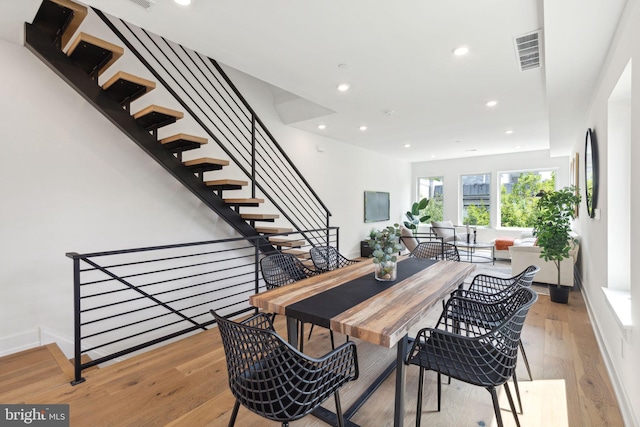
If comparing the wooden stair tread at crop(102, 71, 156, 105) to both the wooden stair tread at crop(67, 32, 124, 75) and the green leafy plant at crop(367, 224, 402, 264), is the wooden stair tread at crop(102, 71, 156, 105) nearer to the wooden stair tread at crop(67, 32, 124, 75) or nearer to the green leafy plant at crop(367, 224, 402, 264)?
the wooden stair tread at crop(67, 32, 124, 75)

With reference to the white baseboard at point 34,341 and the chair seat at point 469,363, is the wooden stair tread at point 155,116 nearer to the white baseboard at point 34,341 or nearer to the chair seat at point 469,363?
the white baseboard at point 34,341

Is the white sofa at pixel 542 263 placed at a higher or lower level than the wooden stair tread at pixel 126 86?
lower

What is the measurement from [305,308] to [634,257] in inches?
71.5

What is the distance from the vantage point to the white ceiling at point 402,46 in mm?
2156

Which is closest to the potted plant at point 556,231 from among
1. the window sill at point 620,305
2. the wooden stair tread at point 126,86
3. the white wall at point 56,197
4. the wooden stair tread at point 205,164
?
the window sill at point 620,305

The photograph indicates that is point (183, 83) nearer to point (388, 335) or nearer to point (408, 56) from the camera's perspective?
point (408, 56)

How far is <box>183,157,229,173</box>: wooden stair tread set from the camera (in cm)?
303

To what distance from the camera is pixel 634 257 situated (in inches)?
67.2

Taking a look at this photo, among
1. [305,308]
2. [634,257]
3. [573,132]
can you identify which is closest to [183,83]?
[305,308]

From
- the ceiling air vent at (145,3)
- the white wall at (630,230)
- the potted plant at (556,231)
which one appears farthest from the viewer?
the potted plant at (556,231)

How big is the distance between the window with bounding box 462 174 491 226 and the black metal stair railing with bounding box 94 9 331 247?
501 centimetres

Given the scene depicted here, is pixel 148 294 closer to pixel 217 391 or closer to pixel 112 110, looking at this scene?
pixel 217 391

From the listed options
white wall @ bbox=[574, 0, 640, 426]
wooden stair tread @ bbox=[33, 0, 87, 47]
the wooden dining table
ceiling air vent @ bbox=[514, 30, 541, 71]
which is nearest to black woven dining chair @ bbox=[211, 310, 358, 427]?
the wooden dining table

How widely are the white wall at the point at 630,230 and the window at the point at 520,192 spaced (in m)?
5.48
